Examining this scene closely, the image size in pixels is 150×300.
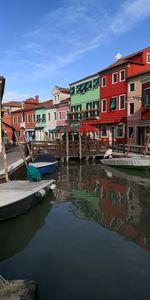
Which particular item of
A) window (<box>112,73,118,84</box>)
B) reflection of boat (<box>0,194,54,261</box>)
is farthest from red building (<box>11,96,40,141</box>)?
reflection of boat (<box>0,194,54,261</box>)

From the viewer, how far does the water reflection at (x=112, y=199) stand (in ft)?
23.2

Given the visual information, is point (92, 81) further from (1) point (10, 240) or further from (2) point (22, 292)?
(2) point (22, 292)

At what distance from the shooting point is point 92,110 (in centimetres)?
3039

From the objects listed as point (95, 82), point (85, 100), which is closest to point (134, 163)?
point (95, 82)

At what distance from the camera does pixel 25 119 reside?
4534cm

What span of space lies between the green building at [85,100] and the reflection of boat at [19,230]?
2239cm

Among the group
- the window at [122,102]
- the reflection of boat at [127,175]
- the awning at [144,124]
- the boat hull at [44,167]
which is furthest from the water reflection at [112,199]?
the window at [122,102]

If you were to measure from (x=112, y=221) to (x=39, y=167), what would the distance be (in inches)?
319

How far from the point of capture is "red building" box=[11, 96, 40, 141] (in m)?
43.9

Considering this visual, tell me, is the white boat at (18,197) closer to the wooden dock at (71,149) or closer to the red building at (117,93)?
the wooden dock at (71,149)

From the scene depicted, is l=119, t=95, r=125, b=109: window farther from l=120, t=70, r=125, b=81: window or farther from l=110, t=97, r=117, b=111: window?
l=120, t=70, r=125, b=81: window

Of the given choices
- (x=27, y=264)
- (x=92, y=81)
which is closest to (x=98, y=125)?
(x=92, y=81)

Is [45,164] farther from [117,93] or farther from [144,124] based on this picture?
[117,93]

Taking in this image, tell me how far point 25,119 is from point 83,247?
40977mm
